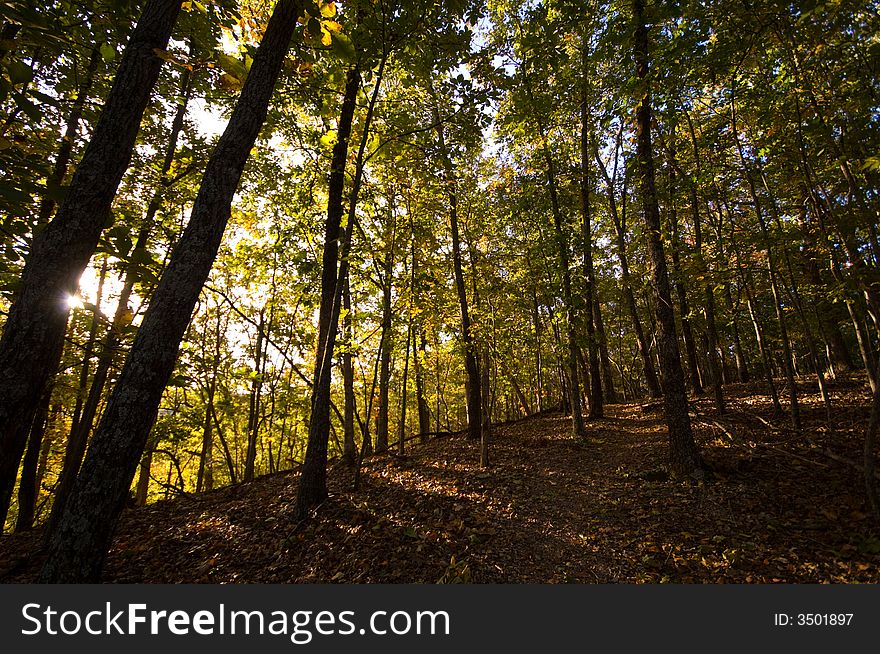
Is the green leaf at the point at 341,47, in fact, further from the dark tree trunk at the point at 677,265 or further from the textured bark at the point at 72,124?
the dark tree trunk at the point at 677,265

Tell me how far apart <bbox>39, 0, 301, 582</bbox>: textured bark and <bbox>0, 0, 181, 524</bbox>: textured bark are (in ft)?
1.59

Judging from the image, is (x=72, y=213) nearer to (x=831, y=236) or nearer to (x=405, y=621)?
(x=405, y=621)

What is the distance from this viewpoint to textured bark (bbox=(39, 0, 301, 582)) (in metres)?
2.73

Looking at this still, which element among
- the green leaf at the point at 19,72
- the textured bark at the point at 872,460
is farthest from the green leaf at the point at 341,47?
the textured bark at the point at 872,460

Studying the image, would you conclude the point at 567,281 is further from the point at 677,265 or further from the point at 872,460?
the point at 872,460

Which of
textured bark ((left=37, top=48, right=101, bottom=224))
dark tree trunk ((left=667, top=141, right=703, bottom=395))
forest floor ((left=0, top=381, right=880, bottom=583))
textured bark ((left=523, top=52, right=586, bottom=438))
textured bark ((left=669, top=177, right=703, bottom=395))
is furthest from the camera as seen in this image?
textured bark ((left=523, top=52, right=586, bottom=438))

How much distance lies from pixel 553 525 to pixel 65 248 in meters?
7.09

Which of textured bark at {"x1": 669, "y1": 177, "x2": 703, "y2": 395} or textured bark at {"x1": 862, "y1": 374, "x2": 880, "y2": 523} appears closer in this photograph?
textured bark at {"x1": 862, "y1": 374, "x2": 880, "y2": 523}

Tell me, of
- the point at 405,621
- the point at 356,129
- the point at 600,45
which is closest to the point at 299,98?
the point at 356,129

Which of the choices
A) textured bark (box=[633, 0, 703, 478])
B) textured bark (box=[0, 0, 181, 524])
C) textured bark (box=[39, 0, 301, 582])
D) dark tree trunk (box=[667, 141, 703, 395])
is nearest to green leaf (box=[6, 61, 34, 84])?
textured bark (box=[0, 0, 181, 524])

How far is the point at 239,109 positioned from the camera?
3.62 metres

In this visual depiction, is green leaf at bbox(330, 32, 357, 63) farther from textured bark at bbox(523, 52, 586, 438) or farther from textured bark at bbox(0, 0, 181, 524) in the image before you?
textured bark at bbox(523, 52, 586, 438)

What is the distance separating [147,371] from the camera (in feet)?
9.82

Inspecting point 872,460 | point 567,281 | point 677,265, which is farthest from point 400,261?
point 872,460
